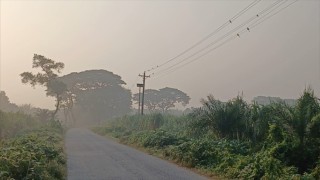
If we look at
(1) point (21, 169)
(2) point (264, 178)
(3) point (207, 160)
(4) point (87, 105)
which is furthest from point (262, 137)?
(4) point (87, 105)

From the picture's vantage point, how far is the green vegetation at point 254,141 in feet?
45.1

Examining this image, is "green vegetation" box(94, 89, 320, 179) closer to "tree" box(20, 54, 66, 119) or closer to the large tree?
"tree" box(20, 54, 66, 119)

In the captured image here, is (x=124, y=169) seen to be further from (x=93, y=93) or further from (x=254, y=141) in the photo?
(x=93, y=93)

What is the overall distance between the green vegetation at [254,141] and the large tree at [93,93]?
231 ft

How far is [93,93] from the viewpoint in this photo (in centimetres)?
9506

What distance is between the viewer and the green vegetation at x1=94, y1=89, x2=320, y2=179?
13.8 m

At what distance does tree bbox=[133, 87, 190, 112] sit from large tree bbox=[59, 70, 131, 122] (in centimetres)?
1609

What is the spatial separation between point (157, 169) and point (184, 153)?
2.82 metres

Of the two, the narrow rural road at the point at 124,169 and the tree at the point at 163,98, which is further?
the tree at the point at 163,98

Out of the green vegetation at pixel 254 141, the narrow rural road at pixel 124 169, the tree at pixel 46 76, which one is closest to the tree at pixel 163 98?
the tree at pixel 46 76

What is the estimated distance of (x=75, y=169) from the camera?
16.7 metres

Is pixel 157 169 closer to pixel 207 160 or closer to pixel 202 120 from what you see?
pixel 207 160

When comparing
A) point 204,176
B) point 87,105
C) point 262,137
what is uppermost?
point 87,105

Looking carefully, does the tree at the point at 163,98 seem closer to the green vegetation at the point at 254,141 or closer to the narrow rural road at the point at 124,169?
the green vegetation at the point at 254,141
